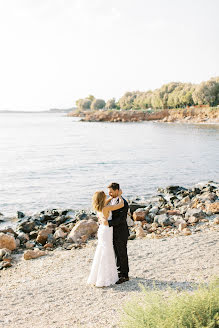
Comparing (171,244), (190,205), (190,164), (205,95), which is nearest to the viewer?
(171,244)

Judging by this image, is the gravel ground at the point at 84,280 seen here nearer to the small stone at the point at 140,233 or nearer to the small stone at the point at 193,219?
the small stone at the point at 140,233

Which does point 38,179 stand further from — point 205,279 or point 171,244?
point 205,279

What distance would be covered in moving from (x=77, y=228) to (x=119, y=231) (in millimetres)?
4843

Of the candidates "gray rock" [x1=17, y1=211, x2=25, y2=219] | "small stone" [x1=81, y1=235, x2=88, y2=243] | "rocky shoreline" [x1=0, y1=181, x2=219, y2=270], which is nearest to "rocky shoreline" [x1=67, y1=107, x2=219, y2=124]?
"rocky shoreline" [x1=0, y1=181, x2=219, y2=270]

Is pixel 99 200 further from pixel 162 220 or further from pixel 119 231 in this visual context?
pixel 162 220

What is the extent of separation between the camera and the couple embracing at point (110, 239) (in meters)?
6.63

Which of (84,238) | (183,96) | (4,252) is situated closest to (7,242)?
(4,252)

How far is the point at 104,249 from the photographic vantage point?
6.77 meters

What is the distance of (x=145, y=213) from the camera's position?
1381cm

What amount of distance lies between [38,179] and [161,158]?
48.7 feet

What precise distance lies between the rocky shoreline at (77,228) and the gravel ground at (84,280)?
0.58 metres

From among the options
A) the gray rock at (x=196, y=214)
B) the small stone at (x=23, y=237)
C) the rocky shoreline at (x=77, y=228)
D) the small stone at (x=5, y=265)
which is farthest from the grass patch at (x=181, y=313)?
the gray rock at (x=196, y=214)

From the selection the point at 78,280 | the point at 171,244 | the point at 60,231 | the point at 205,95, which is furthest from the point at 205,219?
the point at 205,95

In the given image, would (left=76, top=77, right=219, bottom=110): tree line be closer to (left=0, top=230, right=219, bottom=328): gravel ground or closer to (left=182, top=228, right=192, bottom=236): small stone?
(left=182, top=228, right=192, bottom=236): small stone
